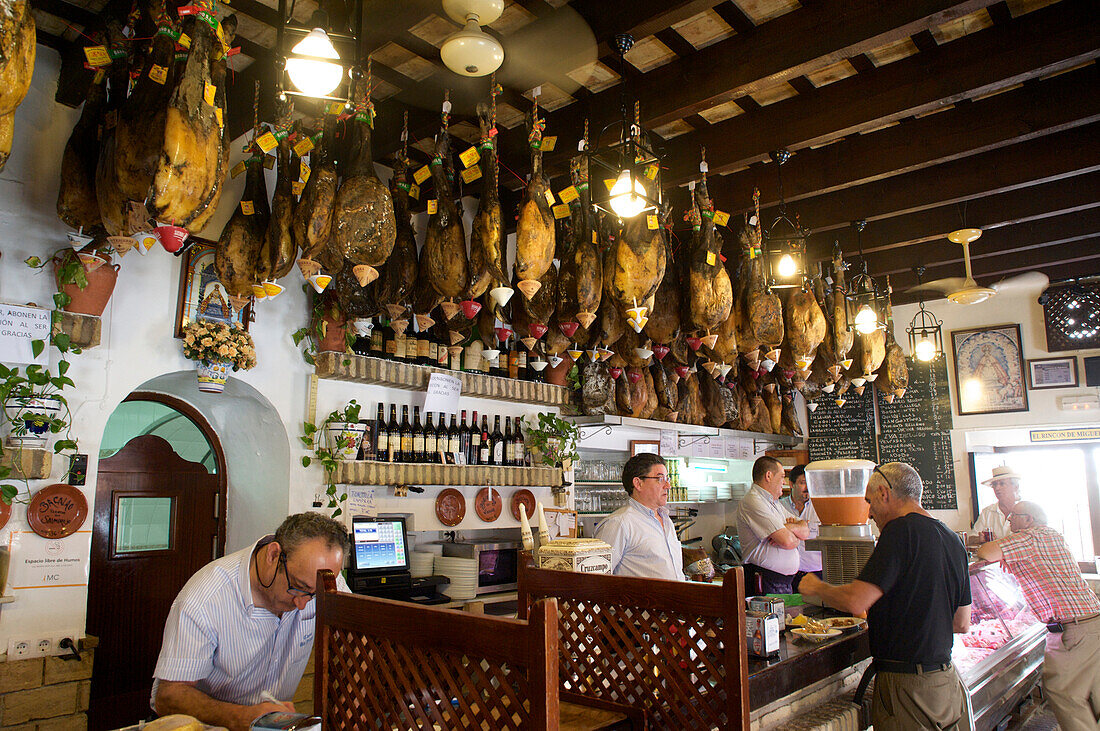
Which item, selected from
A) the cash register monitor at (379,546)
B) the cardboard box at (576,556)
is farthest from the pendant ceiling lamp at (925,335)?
the cardboard box at (576,556)

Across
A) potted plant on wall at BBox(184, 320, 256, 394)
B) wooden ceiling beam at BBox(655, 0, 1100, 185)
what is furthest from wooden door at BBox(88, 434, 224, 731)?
wooden ceiling beam at BBox(655, 0, 1100, 185)

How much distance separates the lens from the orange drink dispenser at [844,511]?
404 centimetres

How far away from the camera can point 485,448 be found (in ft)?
18.7

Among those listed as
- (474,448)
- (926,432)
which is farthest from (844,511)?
(926,432)

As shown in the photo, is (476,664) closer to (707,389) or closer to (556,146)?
(556,146)

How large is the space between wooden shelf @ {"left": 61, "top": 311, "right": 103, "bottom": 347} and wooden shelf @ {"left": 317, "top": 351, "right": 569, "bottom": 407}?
4.27 feet

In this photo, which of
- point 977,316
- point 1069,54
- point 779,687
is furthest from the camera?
point 977,316

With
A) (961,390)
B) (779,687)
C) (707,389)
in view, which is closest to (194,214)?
(779,687)

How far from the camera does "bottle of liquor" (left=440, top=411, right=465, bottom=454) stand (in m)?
5.42

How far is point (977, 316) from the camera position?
8.80 m

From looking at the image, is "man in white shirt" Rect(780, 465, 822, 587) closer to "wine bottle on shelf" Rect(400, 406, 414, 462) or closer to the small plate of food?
the small plate of food

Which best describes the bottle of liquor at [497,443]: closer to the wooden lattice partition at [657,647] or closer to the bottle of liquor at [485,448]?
the bottle of liquor at [485,448]

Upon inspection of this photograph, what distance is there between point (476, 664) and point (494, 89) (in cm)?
299

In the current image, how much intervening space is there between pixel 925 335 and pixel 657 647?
7.01m
